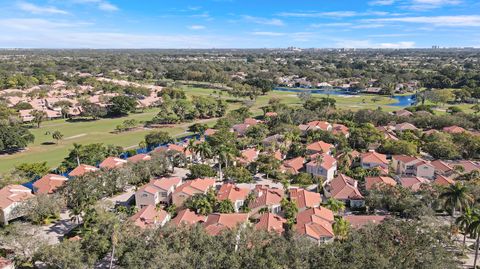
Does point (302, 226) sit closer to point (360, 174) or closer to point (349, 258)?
point (349, 258)

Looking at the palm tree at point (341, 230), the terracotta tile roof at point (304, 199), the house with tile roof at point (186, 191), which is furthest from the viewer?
the house with tile roof at point (186, 191)

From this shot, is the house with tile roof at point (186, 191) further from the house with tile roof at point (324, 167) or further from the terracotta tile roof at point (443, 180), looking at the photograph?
the terracotta tile roof at point (443, 180)

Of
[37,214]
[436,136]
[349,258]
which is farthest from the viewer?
[436,136]

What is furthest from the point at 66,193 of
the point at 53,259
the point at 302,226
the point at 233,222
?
the point at 302,226

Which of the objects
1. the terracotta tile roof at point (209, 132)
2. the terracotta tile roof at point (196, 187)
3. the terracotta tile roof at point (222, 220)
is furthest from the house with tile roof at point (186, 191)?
the terracotta tile roof at point (209, 132)

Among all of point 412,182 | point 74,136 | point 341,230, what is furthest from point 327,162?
point 74,136

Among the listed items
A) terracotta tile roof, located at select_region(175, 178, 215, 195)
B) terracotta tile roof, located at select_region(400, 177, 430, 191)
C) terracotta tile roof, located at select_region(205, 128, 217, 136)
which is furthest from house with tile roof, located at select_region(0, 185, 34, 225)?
terracotta tile roof, located at select_region(400, 177, 430, 191)
